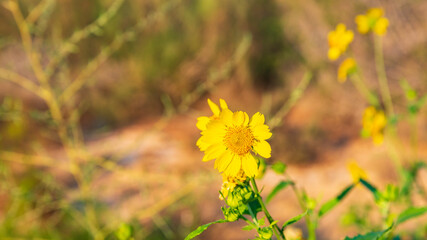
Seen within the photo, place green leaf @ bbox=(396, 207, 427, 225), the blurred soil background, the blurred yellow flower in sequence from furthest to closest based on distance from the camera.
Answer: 1. the blurred soil background
2. the blurred yellow flower
3. green leaf @ bbox=(396, 207, 427, 225)

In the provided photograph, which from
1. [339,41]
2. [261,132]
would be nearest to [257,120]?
[261,132]

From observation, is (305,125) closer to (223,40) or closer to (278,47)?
(278,47)

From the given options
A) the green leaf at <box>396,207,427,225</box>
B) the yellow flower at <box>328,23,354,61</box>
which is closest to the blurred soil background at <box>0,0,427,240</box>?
the yellow flower at <box>328,23,354,61</box>

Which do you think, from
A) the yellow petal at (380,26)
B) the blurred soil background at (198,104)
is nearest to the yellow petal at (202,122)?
the yellow petal at (380,26)

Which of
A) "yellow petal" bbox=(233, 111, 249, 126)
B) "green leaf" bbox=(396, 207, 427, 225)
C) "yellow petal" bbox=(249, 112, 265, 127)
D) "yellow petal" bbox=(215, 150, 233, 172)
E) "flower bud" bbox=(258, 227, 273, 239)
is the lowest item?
"green leaf" bbox=(396, 207, 427, 225)

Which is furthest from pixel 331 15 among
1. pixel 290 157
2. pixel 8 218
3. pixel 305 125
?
pixel 8 218

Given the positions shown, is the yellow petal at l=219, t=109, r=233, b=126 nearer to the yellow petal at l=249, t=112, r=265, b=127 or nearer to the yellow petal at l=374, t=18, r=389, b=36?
the yellow petal at l=249, t=112, r=265, b=127

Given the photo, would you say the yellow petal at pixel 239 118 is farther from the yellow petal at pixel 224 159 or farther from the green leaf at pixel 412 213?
the green leaf at pixel 412 213

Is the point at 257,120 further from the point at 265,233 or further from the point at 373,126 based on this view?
the point at 373,126
